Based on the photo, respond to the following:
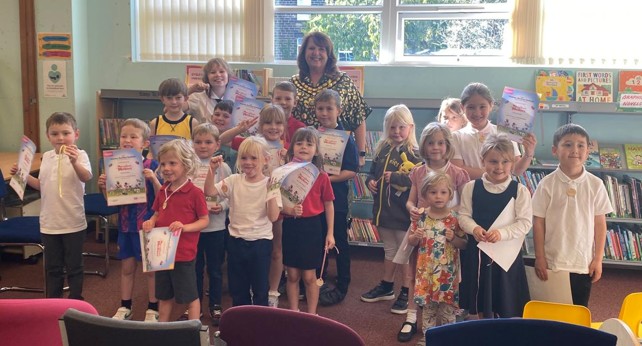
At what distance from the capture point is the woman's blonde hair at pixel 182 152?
2.77m

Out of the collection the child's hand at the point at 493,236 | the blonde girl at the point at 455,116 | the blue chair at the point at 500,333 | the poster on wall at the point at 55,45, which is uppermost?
the poster on wall at the point at 55,45

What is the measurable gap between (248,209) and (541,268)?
4.92 ft

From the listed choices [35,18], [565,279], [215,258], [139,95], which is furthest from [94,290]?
[565,279]

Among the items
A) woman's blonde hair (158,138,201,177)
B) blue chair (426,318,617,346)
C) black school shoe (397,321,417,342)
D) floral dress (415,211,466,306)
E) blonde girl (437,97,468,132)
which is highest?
blonde girl (437,97,468,132)

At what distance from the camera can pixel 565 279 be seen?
2656 mm

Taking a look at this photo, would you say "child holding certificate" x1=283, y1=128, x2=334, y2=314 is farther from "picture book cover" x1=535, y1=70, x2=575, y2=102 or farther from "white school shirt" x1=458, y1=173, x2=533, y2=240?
"picture book cover" x1=535, y1=70, x2=575, y2=102

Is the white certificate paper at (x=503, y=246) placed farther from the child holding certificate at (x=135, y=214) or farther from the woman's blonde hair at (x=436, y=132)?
the child holding certificate at (x=135, y=214)

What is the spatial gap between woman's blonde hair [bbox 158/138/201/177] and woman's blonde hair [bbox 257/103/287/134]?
50 cm

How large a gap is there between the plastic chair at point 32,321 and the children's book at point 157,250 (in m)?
1.03

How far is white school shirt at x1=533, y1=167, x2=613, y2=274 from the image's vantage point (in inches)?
104

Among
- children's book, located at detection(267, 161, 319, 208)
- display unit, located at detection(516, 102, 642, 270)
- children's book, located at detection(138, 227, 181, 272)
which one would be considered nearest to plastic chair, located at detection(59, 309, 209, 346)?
children's book, located at detection(138, 227, 181, 272)

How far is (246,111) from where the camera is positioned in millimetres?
3336

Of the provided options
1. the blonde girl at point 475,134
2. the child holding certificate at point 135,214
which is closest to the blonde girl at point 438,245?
the blonde girl at point 475,134

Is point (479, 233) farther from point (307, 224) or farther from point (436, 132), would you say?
point (307, 224)
